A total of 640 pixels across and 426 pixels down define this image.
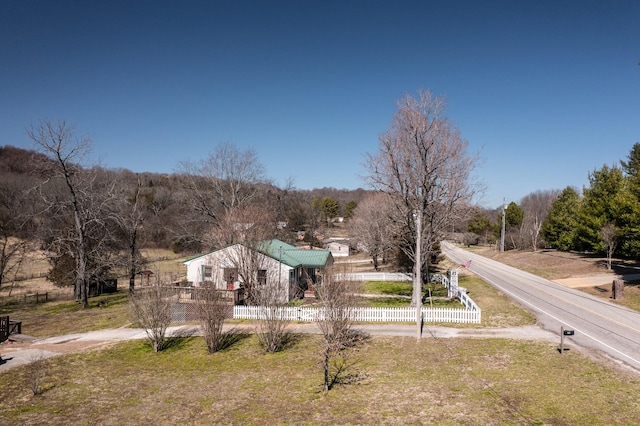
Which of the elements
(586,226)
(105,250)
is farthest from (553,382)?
(586,226)

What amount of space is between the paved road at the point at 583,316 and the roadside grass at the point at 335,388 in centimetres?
182

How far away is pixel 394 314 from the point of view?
2039 cm

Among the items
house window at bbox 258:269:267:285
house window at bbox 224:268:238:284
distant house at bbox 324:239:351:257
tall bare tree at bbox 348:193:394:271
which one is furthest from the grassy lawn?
distant house at bbox 324:239:351:257

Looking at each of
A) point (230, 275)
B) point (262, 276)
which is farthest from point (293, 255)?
point (230, 275)

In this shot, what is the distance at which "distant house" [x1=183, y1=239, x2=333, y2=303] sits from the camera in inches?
960

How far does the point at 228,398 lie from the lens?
11.2 metres

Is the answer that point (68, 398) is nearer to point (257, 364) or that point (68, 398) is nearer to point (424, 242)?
point (257, 364)

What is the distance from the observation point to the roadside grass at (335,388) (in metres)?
9.95

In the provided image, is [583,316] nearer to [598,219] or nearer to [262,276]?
[262,276]

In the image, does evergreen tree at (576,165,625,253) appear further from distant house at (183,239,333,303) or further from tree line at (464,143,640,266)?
distant house at (183,239,333,303)

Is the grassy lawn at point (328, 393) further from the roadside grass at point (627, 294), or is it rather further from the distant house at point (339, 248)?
the distant house at point (339, 248)

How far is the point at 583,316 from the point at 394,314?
995cm

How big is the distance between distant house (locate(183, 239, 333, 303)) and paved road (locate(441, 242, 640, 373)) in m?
12.7

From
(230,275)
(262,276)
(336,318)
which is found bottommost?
(336,318)
